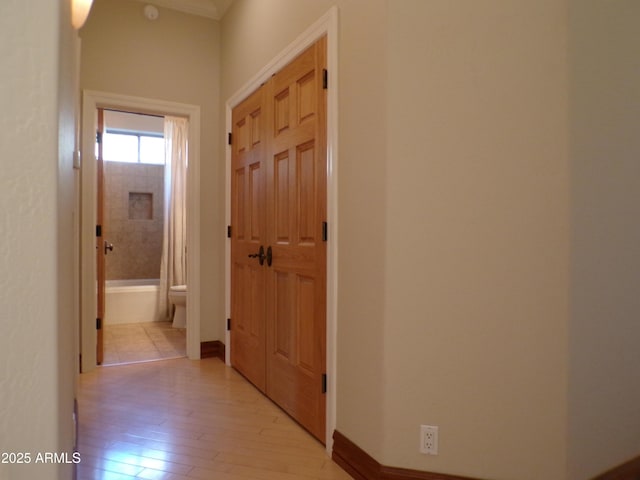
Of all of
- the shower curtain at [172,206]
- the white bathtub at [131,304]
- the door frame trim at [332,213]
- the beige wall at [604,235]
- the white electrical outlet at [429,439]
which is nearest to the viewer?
the beige wall at [604,235]

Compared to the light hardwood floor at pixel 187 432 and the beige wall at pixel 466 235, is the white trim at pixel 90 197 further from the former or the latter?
the beige wall at pixel 466 235

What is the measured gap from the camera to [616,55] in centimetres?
151

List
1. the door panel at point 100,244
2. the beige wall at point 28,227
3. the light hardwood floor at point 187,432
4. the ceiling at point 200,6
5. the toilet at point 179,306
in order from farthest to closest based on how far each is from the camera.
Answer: the toilet at point 179,306
the ceiling at point 200,6
the door panel at point 100,244
the light hardwood floor at point 187,432
the beige wall at point 28,227

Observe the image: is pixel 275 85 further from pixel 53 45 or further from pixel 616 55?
pixel 53 45

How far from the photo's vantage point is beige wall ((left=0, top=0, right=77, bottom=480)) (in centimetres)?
35

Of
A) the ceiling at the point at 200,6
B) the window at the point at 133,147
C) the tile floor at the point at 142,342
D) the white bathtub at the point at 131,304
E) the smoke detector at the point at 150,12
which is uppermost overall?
the ceiling at the point at 200,6

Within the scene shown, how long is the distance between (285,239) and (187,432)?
1180 mm

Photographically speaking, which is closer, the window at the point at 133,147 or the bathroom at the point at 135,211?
the bathroom at the point at 135,211

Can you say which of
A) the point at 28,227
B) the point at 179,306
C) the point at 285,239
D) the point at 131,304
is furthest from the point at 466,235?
the point at 131,304

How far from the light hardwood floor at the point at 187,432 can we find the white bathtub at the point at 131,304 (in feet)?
6.00

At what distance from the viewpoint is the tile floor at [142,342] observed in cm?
366

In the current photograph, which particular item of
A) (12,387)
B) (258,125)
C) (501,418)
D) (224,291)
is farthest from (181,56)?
(12,387)

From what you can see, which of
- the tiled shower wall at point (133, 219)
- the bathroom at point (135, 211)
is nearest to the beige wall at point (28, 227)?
the bathroom at point (135, 211)

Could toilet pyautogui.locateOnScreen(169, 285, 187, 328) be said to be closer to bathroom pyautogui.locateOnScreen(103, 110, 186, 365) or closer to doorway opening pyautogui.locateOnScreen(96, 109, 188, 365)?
doorway opening pyautogui.locateOnScreen(96, 109, 188, 365)
